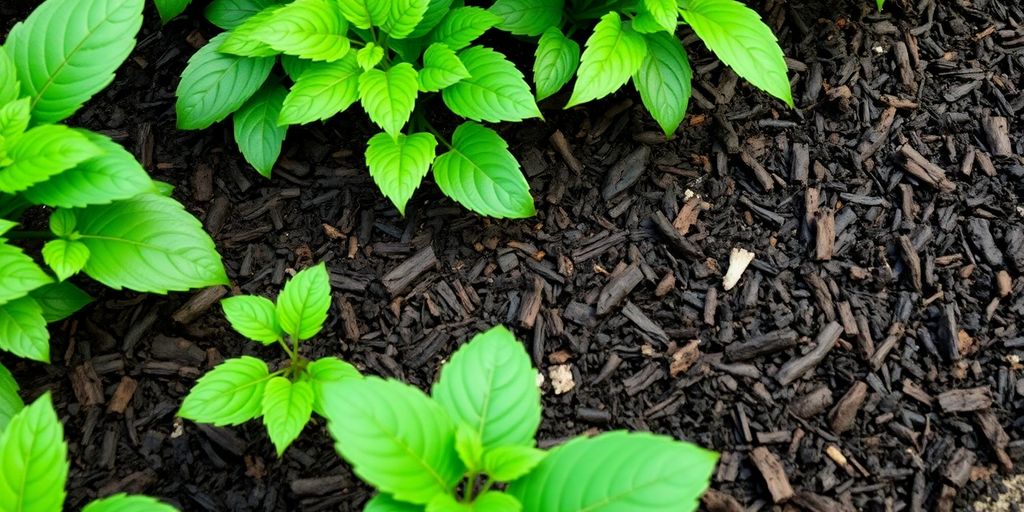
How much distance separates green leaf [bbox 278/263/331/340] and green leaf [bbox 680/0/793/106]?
1554mm

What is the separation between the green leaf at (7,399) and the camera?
8.66 ft

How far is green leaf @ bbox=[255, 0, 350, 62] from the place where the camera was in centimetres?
290

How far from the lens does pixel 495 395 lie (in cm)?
212

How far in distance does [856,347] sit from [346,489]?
5.80ft

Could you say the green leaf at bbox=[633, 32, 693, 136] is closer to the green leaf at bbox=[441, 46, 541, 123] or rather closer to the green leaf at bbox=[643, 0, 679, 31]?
the green leaf at bbox=[643, 0, 679, 31]

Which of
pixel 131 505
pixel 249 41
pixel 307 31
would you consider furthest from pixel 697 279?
pixel 131 505

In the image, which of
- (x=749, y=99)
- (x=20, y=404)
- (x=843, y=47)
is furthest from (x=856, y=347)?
(x=20, y=404)

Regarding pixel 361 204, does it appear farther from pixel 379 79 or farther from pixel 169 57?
pixel 169 57

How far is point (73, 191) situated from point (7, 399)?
0.69 metres

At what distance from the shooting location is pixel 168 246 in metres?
2.77

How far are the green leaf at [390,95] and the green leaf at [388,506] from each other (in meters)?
1.25

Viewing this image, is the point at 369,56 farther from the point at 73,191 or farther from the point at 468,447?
the point at 468,447

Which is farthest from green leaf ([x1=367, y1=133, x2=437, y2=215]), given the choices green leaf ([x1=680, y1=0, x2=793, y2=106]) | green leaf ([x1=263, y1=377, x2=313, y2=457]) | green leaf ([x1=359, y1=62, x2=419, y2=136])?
green leaf ([x1=680, y1=0, x2=793, y2=106])

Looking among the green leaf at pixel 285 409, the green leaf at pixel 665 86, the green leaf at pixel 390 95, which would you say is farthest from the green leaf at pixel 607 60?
the green leaf at pixel 285 409
